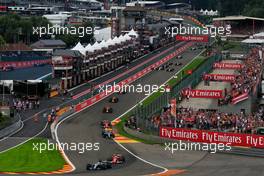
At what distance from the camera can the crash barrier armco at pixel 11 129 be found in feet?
167

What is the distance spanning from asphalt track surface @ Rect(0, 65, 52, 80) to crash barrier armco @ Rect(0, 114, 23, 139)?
2810 cm

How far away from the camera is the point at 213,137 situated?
4547cm

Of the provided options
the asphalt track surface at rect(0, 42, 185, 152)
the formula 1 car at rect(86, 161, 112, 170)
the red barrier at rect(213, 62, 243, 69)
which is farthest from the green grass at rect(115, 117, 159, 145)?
the red barrier at rect(213, 62, 243, 69)

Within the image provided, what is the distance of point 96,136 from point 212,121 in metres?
8.99

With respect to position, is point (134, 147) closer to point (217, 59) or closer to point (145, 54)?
point (217, 59)

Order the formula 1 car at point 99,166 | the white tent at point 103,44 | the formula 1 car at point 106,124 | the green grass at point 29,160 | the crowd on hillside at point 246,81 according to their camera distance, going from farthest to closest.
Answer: the white tent at point 103,44
the crowd on hillside at point 246,81
the formula 1 car at point 106,124
the green grass at point 29,160
the formula 1 car at point 99,166

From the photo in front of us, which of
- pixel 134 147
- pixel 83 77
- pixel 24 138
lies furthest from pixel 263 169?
pixel 83 77

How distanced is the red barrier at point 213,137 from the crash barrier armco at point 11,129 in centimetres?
1165

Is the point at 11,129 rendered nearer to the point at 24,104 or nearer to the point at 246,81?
the point at 24,104

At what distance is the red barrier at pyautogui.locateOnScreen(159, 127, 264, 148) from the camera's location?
4394 cm

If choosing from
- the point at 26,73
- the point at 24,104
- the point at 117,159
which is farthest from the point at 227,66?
the point at 117,159

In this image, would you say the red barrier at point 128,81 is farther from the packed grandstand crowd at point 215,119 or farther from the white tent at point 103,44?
the packed grandstand crowd at point 215,119

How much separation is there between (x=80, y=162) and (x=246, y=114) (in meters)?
17.5

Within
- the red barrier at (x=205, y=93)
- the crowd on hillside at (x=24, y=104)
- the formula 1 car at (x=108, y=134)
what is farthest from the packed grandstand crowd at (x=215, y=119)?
the crowd on hillside at (x=24, y=104)
